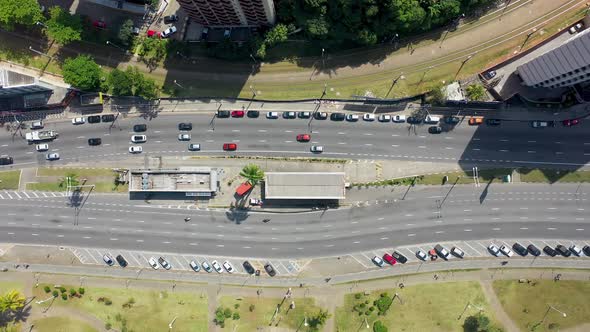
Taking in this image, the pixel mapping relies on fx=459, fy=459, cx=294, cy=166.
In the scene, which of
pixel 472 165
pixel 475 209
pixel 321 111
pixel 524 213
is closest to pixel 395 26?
→ pixel 321 111

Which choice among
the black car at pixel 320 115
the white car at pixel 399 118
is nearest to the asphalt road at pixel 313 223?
the white car at pixel 399 118

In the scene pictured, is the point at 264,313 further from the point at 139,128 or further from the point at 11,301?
the point at 11,301

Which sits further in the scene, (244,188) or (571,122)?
(244,188)

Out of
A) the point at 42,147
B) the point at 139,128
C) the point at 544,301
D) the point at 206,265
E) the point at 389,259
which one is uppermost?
the point at 139,128

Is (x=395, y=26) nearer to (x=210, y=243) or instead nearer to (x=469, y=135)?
(x=469, y=135)

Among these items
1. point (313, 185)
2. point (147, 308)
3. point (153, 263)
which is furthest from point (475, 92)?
point (147, 308)

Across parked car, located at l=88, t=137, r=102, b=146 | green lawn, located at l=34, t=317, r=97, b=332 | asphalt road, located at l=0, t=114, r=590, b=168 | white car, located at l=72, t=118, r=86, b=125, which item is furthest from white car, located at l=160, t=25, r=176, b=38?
green lawn, located at l=34, t=317, r=97, b=332

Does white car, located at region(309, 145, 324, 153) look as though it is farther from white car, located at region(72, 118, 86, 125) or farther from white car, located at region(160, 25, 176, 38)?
white car, located at region(72, 118, 86, 125)
